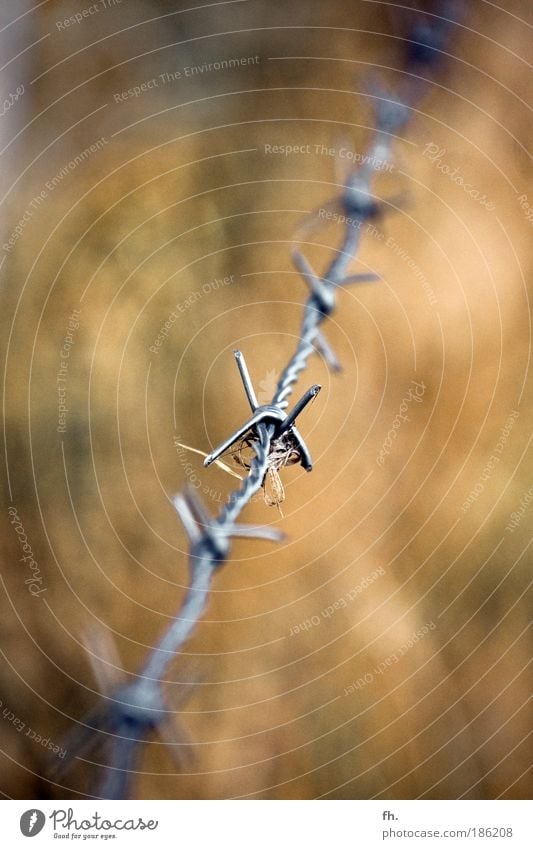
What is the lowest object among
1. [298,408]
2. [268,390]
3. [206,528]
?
[298,408]

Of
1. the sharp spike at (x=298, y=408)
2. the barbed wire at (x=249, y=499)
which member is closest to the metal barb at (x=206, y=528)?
the barbed wire at (x=249, y=499)

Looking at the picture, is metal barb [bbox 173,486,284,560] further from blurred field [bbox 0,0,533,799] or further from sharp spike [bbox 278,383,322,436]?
sharp spike [bbox 278,383,322,436]

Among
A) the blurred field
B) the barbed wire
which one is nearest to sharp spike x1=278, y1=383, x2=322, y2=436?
the barbed wire

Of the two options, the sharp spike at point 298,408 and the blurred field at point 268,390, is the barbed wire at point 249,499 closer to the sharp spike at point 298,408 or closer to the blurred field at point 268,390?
the blurred field at point 268,390

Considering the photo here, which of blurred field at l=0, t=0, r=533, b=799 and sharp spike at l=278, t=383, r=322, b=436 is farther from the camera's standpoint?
blurred field at l=0, t=0, r=533, b=799

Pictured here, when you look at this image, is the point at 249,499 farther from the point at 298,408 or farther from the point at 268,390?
the point at 298,408

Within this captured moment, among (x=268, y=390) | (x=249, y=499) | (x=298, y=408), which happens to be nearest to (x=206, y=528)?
(x=249, y=499)
